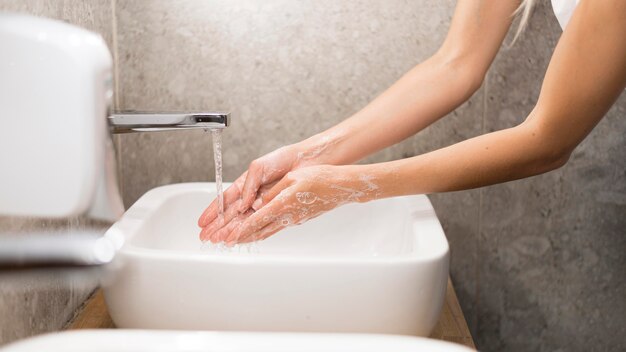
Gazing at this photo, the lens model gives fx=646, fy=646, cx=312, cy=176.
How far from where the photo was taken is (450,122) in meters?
1.17

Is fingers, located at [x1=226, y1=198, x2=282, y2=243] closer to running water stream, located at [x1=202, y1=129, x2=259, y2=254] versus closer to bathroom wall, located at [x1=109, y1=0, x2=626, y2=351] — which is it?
running water stream, located at [x1=202, y1=129, x2=259, y2=254]

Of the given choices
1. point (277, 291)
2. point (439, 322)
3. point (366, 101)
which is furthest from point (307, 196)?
point (366, 101)

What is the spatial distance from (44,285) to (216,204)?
0.83 ft

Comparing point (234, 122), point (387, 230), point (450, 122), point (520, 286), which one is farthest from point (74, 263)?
point (520, 286)

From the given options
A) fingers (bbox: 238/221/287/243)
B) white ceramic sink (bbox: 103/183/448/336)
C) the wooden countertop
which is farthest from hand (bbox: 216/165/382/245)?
the wooden countertop

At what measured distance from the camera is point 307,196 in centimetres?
82

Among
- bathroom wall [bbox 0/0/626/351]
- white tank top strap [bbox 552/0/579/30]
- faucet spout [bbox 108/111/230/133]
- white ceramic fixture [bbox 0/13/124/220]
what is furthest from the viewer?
bathroom wall [bbox 0/0/626/351]

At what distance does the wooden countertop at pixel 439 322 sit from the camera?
870mm

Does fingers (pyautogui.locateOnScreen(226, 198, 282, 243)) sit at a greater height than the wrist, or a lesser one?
lesser

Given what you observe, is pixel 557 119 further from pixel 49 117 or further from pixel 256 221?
pixel 49 117

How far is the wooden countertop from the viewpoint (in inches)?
34.2

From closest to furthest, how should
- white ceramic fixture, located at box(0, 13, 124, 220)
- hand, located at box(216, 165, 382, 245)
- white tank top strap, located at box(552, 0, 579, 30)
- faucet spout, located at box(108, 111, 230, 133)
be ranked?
white ceramic fixture, located at box(0, 13, 124, 220), faucet spout, located at box(108, 111, 230, 133), hand, located at box(216, 165, 382, 245), white tank top strap, located at box(552, 0, 579, 30)

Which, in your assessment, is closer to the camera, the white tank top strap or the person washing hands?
the person washing hands

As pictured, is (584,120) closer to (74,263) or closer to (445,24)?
(445,24)
